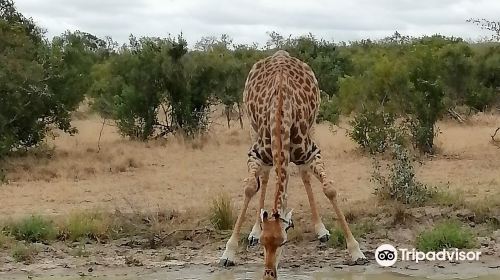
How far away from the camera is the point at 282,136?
7.53 m

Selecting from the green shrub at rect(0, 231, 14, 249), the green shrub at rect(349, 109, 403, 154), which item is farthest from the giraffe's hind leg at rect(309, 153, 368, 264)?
the green shrub at rect(349, 109, 403, 154)

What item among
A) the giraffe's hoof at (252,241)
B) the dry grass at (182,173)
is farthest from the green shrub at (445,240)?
the giraffe's hoof at (252,241)

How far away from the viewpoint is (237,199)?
1091cm

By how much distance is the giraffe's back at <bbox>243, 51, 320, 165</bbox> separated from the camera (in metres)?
8.05

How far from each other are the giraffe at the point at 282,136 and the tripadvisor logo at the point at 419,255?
285mm

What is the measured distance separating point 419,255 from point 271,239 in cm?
256

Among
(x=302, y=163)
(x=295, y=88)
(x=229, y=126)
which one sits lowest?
(x=229, y=126)

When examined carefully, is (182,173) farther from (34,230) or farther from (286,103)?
(286,103)

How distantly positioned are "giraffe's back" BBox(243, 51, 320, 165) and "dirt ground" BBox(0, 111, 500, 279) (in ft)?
3.77

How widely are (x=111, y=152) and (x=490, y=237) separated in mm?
8629

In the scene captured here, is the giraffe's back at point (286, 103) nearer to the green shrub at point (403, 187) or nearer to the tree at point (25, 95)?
the green shrub at point (403, 187)

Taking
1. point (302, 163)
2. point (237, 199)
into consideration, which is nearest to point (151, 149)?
point (237, 199)

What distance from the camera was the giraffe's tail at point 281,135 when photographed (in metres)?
7.10

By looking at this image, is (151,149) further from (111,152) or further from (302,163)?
(302,163)
